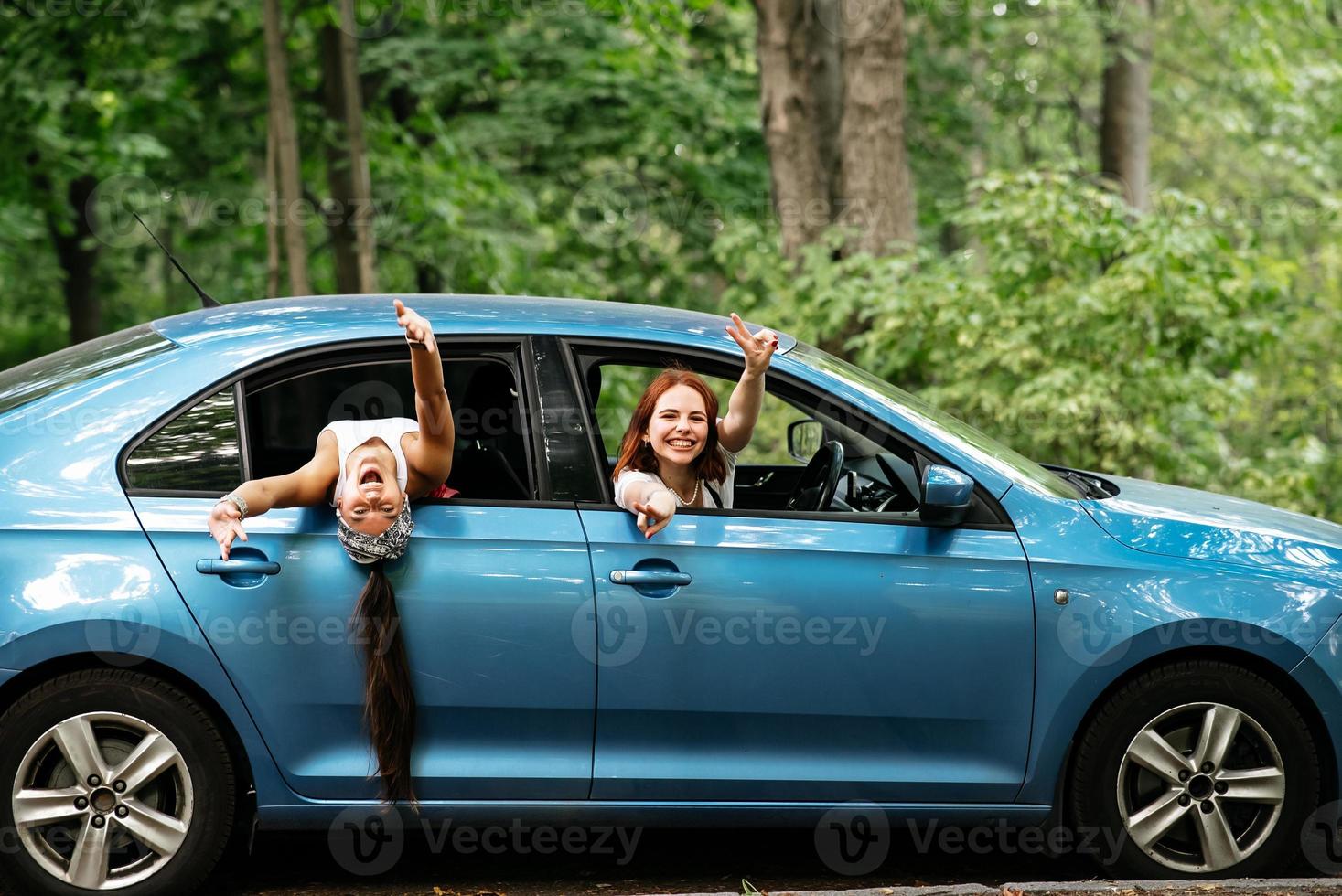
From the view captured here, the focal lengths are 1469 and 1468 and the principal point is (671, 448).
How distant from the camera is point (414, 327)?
3.74 metres

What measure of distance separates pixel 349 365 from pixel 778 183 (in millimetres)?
7812

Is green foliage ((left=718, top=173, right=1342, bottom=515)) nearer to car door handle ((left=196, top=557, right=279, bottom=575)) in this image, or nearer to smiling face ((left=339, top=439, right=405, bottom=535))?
smiling face ((left=339, top=439, right=405, bottom=535))

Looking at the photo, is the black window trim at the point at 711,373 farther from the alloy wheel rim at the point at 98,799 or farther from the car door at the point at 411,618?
the alloy wheel rim at the point at 98,799

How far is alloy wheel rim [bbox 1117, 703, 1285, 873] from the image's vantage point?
4176 millimetres

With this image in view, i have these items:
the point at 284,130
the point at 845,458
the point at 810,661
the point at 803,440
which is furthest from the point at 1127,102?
the point at 810,661

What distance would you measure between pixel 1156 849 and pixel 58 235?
749 inches

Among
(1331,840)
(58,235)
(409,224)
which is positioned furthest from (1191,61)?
(1331,840)

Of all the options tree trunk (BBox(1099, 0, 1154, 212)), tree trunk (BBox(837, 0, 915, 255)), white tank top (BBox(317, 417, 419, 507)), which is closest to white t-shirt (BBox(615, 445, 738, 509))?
white tank top (BBox(317, 417, 419, 507))

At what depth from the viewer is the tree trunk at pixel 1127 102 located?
56.4 feet

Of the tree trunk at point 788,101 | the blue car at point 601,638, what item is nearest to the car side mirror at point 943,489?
the blue car at point 601,638

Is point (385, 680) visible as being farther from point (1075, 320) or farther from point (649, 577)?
point (1075, 320)

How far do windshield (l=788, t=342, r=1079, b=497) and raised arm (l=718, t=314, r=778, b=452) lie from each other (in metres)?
0.22

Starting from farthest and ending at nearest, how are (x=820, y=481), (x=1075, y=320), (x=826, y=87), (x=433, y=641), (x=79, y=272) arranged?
(x=79, y=272)
(x=826, y=87)
(x=1075, y=320)
(x=820, y=481)
(x=433, y=641)

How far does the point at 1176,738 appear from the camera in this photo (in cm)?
420
